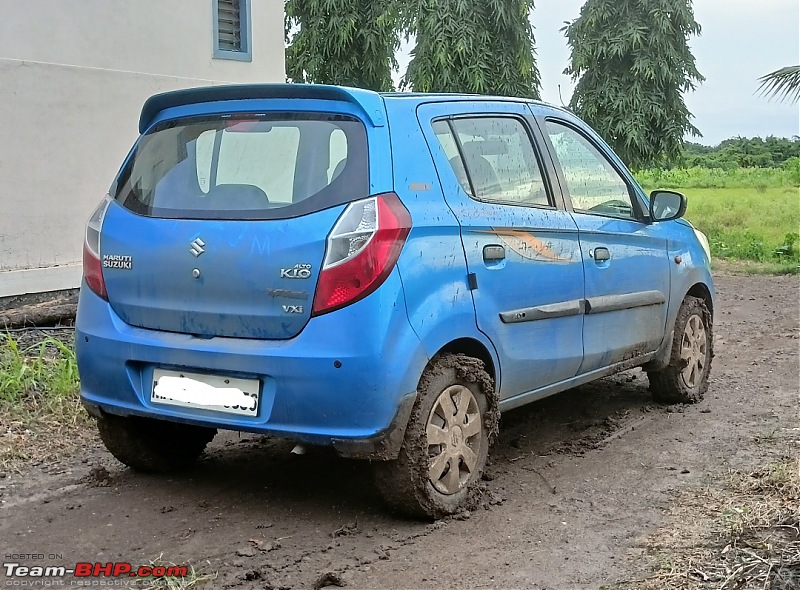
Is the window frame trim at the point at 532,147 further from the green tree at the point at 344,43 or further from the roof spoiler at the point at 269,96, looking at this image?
the green tree at the point at 344,43

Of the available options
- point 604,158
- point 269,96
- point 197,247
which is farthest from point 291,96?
point 604,158

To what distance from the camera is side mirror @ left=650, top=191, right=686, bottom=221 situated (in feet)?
18.5

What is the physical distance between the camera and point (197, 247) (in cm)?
381

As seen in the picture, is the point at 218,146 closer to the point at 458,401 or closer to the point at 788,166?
the point at 458,401

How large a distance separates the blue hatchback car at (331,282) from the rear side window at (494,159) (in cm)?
1

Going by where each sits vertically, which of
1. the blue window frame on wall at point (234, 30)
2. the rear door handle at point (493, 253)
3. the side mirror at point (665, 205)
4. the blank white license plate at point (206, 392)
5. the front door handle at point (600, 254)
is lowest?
the blank white license plate at point (206, 392)

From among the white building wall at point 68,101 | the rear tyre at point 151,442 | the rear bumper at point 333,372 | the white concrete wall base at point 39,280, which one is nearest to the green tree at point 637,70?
the white building wall at point 68,101

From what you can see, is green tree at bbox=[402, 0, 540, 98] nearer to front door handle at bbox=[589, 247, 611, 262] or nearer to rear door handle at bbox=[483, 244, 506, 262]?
front door handle at bbox=[589, 247, 611, 262]

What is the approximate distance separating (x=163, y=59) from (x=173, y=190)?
6.27 meters

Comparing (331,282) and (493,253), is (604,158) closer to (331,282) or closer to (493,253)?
(493,253)

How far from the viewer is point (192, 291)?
3.83m

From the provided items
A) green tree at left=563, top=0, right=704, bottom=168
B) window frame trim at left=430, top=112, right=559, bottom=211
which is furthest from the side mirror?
green tree at left=563, top=0, right=704, bottom=168

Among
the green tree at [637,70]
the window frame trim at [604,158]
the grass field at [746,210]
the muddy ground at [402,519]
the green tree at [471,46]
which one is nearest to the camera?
the muddy ground at [402,519]

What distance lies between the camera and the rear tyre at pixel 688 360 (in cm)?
603
